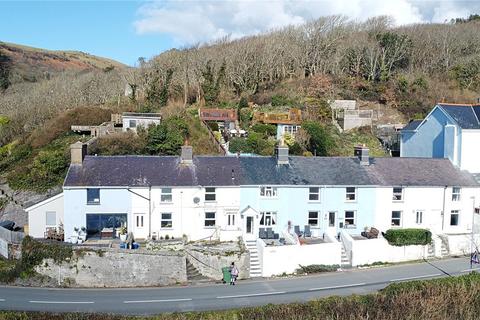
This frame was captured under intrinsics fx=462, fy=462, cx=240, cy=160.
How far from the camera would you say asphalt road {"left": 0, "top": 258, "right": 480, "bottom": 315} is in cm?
2166

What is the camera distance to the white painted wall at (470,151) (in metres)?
35.6

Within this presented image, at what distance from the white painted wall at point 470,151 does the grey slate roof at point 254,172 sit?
1121mm

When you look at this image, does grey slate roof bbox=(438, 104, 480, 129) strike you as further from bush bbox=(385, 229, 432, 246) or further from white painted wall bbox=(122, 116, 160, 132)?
white painted wall bbox=(122, 116, 160, 132)

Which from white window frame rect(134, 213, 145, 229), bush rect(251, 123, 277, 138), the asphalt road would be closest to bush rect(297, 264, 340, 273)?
the asphalt road

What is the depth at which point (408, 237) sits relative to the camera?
98.0ft

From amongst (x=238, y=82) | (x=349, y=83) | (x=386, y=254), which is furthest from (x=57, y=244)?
(x=349, y=83)

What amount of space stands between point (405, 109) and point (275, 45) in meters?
22.8

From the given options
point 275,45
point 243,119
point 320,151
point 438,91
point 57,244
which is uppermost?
point 275,45

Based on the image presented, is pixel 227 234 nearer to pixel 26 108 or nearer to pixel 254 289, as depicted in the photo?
pixel 254 289

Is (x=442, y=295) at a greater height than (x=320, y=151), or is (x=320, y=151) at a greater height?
(x=320, y=151)

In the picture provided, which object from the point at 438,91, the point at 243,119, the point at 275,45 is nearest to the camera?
the point at 243,119

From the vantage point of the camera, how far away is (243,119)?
5259 cm

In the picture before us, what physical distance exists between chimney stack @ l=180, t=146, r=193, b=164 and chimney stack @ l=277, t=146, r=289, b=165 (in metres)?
6.08

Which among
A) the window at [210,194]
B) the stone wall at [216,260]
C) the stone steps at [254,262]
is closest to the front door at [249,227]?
the stone steps at [254,262]
